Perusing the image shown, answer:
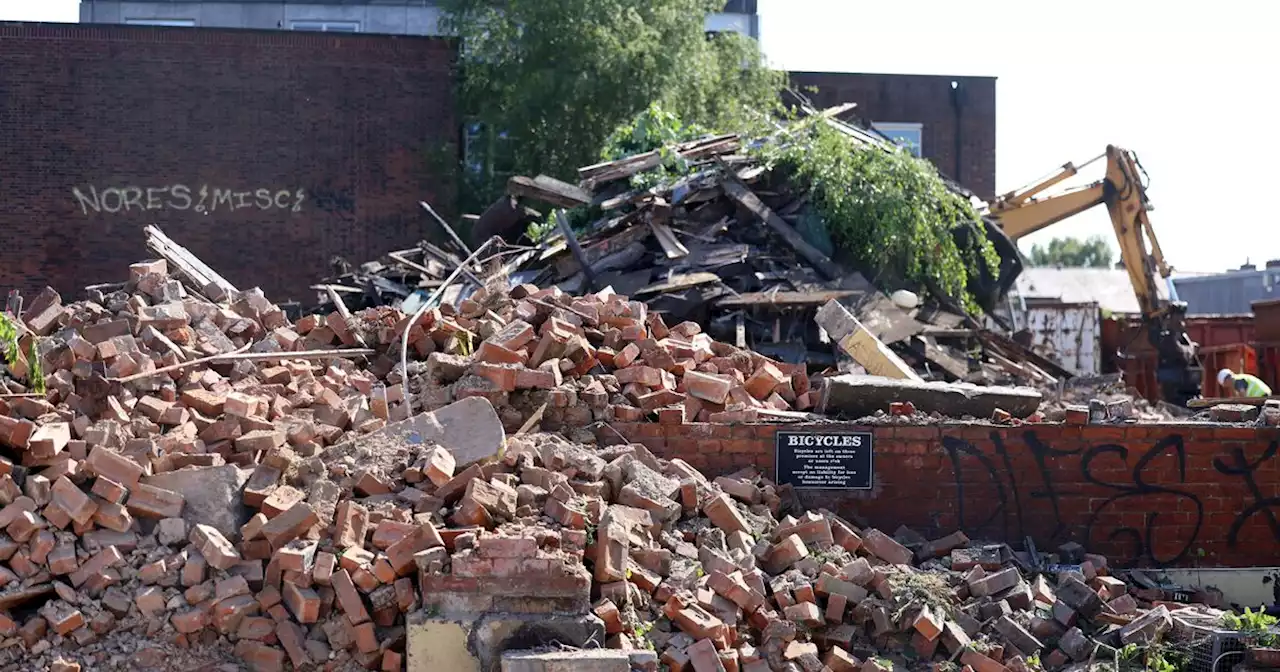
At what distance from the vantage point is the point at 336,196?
24.9 meters

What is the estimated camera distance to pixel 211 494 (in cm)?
728

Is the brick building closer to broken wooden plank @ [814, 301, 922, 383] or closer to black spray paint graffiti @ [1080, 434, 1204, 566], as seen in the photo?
broken wooden plank @ [814, 301, 922, 383]

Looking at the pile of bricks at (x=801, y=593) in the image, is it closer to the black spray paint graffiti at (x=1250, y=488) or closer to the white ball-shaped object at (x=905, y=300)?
the black spray paint graffiti at (x=1250, y=488)

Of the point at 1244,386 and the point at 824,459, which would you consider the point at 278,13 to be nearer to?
the point at 1244,386

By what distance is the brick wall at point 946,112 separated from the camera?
2839 cm

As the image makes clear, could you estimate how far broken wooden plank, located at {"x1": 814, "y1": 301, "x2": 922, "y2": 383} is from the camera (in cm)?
1027

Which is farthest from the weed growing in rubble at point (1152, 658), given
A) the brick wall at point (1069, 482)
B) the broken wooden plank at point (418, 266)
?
the broken wooden plank at point (418, 266)

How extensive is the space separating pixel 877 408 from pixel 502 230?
24.8ft

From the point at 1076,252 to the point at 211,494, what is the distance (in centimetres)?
7566

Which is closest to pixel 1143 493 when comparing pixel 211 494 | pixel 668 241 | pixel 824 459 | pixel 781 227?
pixel 824 459

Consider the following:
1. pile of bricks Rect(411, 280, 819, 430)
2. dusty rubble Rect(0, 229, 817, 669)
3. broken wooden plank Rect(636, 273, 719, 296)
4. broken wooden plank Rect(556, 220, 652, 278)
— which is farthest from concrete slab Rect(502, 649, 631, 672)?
broken wooden plank Rect(556, 220, 652, 278)

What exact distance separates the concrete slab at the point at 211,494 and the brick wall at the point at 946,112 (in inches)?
889

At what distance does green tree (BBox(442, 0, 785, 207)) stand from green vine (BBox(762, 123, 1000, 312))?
8.52 m

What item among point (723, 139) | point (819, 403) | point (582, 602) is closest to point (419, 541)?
point (582, 602)
